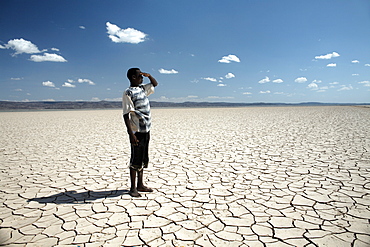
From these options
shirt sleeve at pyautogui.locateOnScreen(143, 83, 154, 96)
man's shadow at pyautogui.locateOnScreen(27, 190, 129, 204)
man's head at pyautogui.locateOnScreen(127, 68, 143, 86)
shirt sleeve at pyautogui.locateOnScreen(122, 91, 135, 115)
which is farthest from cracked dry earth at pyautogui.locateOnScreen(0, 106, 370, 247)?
man's head at pyautogui.locateOnScreen(127, 68, 143, 86)

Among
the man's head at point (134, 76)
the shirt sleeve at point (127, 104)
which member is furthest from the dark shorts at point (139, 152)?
the man's head at point (134, 76)

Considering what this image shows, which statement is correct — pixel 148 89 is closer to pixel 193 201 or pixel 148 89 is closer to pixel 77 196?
pixel 193 201

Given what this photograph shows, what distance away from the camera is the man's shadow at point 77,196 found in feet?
8.59

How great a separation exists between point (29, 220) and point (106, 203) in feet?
2.37

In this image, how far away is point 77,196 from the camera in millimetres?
2754

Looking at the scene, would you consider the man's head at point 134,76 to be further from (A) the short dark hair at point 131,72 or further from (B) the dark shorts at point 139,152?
(B) the dark shorts at point 139,152

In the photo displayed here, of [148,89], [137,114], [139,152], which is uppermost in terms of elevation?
[148,89]

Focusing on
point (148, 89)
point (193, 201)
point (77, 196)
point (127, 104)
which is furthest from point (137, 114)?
point (77, 196)

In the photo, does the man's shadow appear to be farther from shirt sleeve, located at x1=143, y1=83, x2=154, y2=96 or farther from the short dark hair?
the short dark hair

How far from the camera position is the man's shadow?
2.62 metres

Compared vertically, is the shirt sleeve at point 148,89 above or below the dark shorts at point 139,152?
above

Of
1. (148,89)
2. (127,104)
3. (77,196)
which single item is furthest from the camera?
(77,196)

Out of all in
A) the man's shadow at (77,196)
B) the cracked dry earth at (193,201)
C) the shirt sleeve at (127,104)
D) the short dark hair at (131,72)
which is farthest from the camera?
the man's shadow at (77,196)

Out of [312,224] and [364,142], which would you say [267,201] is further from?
[364,142]
